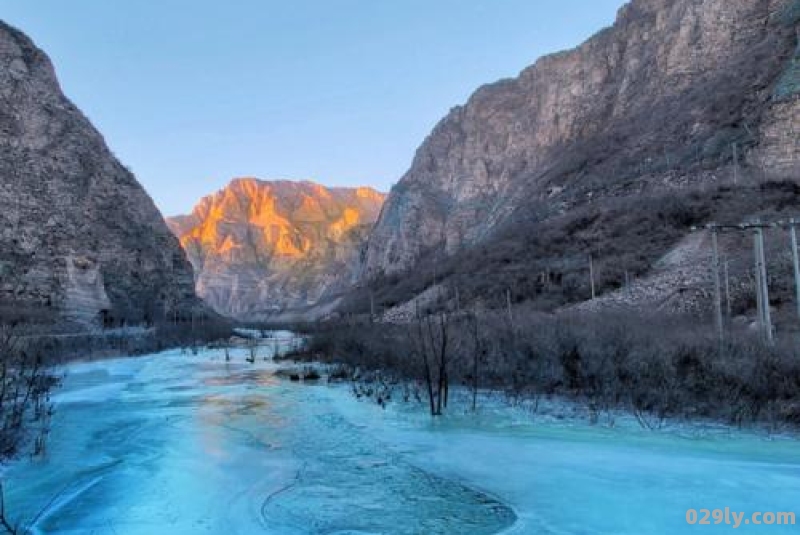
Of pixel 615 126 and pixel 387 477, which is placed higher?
pixel 615 126

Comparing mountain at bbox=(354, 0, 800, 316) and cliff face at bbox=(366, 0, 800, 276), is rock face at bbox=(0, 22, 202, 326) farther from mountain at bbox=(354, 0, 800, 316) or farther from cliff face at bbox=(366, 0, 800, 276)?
cliff face at bbox=(366, 0, 800, 276)

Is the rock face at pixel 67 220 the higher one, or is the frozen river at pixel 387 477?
the rock face at pixel 67 220

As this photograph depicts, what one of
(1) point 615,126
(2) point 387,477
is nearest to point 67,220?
(1) point 615,126

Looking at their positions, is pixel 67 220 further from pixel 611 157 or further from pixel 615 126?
pixel 615 126

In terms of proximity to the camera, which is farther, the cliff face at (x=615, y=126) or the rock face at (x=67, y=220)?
the rock face at (x=67, y=220)

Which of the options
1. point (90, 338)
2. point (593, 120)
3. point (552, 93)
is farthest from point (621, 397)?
point (552, 93)

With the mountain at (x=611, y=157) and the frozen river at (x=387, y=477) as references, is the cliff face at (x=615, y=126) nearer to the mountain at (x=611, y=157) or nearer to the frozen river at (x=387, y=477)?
the mountain at (x=611, y=157)

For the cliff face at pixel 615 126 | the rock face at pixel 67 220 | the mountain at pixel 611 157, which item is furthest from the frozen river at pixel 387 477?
the rock face at pixel 67 220
